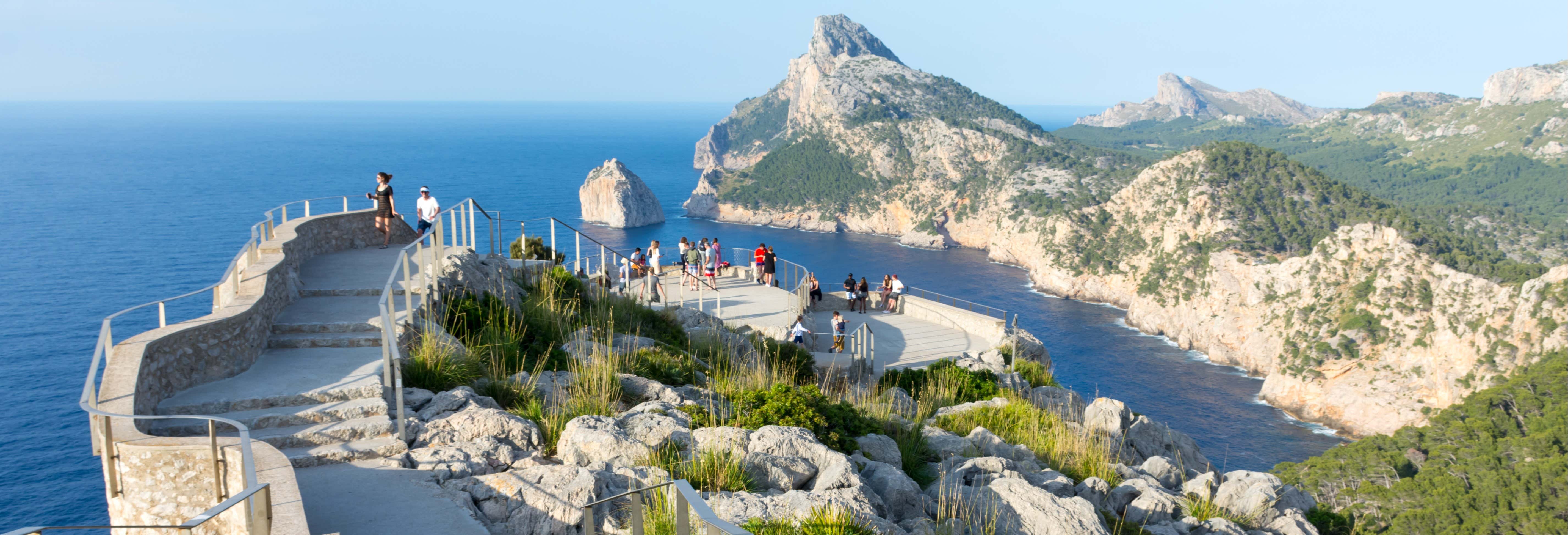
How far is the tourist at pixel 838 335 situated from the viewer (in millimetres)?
20281

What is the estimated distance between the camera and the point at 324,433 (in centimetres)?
788

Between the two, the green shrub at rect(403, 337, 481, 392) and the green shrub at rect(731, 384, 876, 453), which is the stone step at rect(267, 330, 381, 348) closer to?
the green shrub at rect(403, 337, 481, 392)

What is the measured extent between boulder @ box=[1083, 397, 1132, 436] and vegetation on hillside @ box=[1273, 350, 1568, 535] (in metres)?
23.0

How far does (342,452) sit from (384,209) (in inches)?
383

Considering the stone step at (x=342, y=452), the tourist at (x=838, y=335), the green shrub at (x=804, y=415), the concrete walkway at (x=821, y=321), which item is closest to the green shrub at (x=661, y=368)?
the green shrub at (x=804, y=415)

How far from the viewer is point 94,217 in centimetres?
9625

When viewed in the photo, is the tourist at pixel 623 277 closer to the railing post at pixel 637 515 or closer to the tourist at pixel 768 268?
the tourist at pixel 768 268

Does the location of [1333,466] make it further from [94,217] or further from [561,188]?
[561,188]

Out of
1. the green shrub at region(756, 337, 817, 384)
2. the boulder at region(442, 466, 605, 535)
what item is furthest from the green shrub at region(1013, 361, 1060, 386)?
→ the boulder at region(442, 466, 605, 535)

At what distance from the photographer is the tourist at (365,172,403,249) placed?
16.0m

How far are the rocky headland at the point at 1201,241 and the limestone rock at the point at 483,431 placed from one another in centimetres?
7175

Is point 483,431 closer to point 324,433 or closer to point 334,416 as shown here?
point 324,433

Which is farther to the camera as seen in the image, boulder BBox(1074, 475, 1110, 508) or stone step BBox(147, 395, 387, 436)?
boulder BBox(1074, 475, 1110, 508)

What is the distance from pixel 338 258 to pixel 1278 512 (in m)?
14.2
